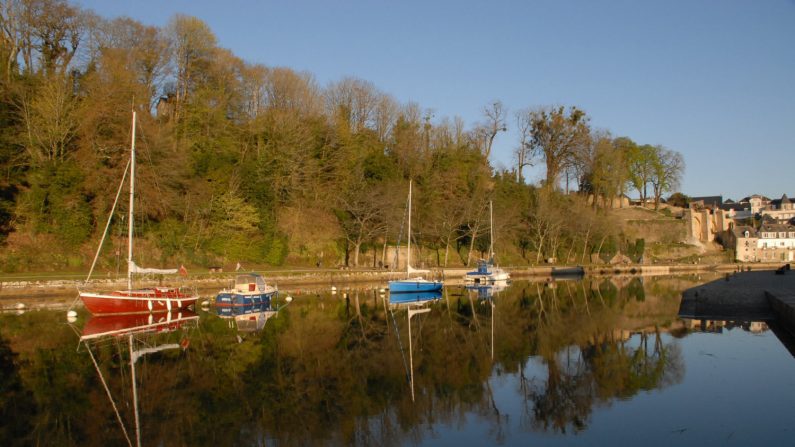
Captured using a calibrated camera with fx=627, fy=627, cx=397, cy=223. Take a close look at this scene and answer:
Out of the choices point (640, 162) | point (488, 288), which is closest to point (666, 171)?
point (640, 162)

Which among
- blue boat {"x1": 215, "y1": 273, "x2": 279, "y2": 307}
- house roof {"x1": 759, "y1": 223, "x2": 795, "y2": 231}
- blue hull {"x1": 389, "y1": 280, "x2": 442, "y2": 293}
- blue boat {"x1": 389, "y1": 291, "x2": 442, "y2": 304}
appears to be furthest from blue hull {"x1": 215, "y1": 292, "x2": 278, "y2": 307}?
house roof {"x1": 759, "y1": 223, "x2": 795, "y2": 231}

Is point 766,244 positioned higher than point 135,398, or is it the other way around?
point 766,244

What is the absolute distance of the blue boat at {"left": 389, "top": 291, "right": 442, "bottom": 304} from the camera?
129 feet

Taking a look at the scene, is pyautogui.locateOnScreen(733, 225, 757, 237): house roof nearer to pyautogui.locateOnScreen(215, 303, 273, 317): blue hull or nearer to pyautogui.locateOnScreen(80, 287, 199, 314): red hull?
Answer: pyautogui.locateOnScreen(215, 303, 273, 317): blue hull

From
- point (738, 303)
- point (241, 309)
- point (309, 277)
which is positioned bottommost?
point (241, 309)

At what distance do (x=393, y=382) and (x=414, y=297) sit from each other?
24.8 meters

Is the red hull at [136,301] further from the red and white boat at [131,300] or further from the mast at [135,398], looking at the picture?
the mast at [135,398]

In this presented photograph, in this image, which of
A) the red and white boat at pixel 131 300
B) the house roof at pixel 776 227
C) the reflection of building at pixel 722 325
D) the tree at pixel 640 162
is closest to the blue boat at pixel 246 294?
the red and white boat at pixel 131 300

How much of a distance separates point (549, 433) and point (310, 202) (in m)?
48.8

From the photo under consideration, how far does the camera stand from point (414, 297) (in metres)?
41.5

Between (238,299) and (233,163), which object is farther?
(233,163)

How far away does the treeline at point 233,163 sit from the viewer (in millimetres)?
44281

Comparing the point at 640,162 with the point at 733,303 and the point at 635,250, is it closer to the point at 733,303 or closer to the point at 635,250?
the point at 635,250

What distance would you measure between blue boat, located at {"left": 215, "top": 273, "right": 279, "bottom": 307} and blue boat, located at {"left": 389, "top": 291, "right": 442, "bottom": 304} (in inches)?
309
